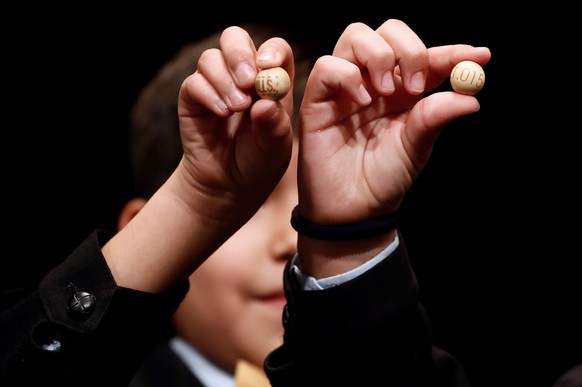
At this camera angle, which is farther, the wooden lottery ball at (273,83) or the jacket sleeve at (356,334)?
the jacket sleeve at (356,334)

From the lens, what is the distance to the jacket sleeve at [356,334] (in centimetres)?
84

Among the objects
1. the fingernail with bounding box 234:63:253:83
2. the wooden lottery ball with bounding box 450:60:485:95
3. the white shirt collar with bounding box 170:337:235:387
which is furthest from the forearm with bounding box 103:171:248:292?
the white shirt collar with bounding box 170:337:235:387

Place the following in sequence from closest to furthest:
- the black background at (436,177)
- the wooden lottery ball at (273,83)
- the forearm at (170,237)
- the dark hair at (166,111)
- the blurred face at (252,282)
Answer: the wooden lottery ball at (273,83) → the forearm at (170,237) → the blurred face at (252,282) → the dark hair at (166,111) → the black background at (436,177)

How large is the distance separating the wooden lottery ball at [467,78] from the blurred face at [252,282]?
16.7 inches

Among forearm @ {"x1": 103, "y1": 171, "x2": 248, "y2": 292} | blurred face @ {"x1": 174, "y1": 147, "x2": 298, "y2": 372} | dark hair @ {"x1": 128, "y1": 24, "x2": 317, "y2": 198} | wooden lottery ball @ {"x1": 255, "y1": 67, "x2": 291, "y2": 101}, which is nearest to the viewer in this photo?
wooden lottery ball @ {"x1": 255, "y1": 67, "x2": 291, "y2": 101}

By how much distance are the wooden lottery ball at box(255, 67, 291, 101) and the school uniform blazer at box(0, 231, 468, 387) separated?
0.26 meters

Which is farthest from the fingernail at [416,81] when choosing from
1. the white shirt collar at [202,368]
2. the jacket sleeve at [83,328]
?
the white shirt collar at [202,368]

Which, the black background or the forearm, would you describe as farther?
the black background

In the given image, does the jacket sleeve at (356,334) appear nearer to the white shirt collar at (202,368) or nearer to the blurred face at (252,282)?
the blurred face at (252,282)

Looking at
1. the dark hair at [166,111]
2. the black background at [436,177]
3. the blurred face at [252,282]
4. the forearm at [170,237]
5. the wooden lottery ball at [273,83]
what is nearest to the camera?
the wooden lottery ball at [273,83]

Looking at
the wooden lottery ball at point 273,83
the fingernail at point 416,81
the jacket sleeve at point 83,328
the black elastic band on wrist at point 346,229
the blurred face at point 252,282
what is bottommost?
the blurred face at point 252,282

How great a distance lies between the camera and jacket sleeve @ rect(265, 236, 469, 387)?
0.84 meters

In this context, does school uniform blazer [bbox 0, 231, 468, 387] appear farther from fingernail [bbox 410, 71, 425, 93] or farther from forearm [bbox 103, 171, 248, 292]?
fingernail [bbox 410, 71, 425, 93]

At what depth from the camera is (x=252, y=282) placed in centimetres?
110
